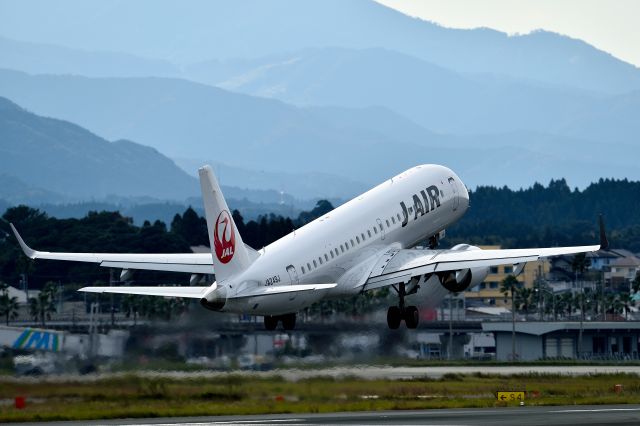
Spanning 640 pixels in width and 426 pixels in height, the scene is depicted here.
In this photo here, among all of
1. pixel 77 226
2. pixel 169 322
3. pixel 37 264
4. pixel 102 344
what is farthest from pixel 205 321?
pixel 77 226

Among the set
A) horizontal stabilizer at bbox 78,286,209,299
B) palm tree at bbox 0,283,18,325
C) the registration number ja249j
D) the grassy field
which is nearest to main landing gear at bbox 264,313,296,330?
the registration number ja249j

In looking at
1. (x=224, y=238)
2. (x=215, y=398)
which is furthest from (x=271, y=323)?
(x=215, y=398)

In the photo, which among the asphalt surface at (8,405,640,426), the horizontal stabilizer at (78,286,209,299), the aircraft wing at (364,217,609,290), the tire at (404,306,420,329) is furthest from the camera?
the tire at (404,306,420,329)

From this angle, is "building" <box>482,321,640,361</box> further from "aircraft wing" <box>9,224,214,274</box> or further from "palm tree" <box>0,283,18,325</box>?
"aircraft wing" <box>9,224,214,274</box>

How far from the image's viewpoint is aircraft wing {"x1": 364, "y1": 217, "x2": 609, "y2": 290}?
2507 inches

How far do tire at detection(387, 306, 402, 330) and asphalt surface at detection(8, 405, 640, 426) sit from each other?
34.6ft

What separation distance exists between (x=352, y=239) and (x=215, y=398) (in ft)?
40.6

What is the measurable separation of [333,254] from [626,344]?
79.9m

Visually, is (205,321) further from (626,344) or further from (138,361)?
(626,344)

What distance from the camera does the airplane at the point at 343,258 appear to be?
189 feet

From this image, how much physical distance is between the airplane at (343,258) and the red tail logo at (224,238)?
0.12ft

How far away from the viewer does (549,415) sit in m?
52.0

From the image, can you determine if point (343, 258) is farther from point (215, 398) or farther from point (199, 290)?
point (215, 398)

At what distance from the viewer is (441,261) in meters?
65.1
